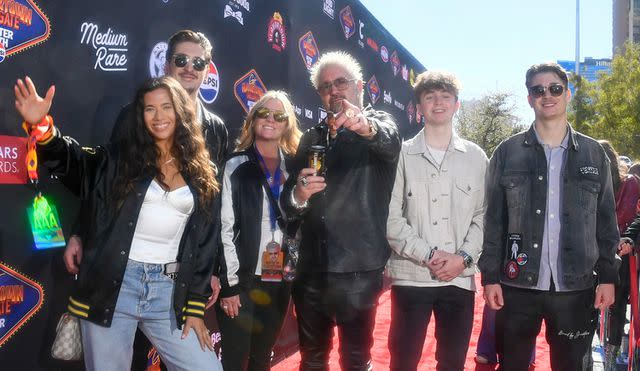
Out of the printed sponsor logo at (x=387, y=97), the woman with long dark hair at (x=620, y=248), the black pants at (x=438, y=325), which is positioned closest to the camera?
the black pants at (x=438, y=325)

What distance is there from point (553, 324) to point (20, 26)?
9.26 ft

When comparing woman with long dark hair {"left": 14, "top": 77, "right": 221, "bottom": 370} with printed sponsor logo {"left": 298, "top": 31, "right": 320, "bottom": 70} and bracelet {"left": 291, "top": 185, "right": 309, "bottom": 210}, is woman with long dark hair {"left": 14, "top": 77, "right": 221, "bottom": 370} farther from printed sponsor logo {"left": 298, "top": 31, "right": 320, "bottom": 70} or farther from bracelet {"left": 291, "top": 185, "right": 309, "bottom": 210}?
printed sponsor logo {"left": 298, "top": 31, "right": 320, "bottom": 70}

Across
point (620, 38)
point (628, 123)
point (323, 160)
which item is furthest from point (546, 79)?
point (620, 38)

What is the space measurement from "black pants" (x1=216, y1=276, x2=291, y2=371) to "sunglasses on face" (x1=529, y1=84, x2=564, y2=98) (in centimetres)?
160

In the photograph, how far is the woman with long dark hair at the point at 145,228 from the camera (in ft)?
6.95

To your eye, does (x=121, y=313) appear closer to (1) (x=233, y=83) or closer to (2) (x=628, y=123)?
(1) (x=233, y=83)

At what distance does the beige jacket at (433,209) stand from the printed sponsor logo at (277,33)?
2.02m

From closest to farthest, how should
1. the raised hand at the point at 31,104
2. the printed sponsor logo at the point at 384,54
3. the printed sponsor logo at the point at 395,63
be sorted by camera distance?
1. the raised hand at the point at 31,104
2. the printed sponsor logo at the point at 384,54
3. the printed sponsor logo at the point at 395,63

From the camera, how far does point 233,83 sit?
378cm

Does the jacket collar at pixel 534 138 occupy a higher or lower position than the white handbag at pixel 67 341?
higher

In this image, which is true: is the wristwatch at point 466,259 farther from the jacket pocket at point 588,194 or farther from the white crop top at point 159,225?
the white crop top at point 159,225

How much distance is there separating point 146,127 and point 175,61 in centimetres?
57

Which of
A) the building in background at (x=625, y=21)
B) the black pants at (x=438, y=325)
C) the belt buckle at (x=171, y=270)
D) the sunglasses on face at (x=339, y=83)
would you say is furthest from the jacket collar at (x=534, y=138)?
the building in background at (x=625, y=21)

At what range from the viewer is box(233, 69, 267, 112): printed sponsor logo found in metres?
3.85
